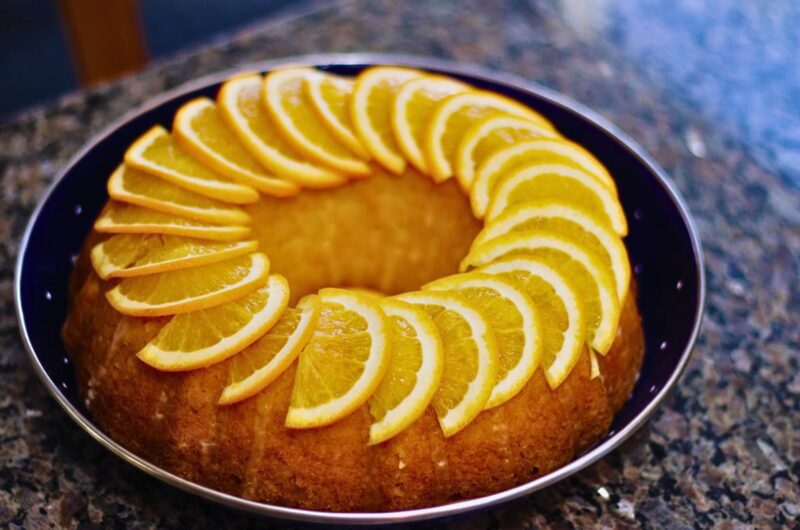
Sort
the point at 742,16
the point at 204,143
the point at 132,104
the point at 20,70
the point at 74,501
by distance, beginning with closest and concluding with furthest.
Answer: the point at 74,501, the point at 204,143, the point at 132,104, the point at 742,16, the point at 20,70

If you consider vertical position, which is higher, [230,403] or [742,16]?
[230,403]

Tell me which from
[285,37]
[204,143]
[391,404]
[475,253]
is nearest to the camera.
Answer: [391,404]

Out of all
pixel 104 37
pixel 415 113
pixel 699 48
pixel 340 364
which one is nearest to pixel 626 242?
pixel 415 113

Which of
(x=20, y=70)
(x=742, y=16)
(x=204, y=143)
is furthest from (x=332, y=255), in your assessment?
(x=20, y=70)

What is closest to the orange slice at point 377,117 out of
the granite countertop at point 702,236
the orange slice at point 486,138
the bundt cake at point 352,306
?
the bundt cake at point 352,306

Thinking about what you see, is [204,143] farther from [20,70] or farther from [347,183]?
[20,70]

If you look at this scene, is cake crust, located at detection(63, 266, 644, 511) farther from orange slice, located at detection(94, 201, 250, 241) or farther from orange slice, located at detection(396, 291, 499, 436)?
orange slice, located at detection(94, 201, 250, 241)
